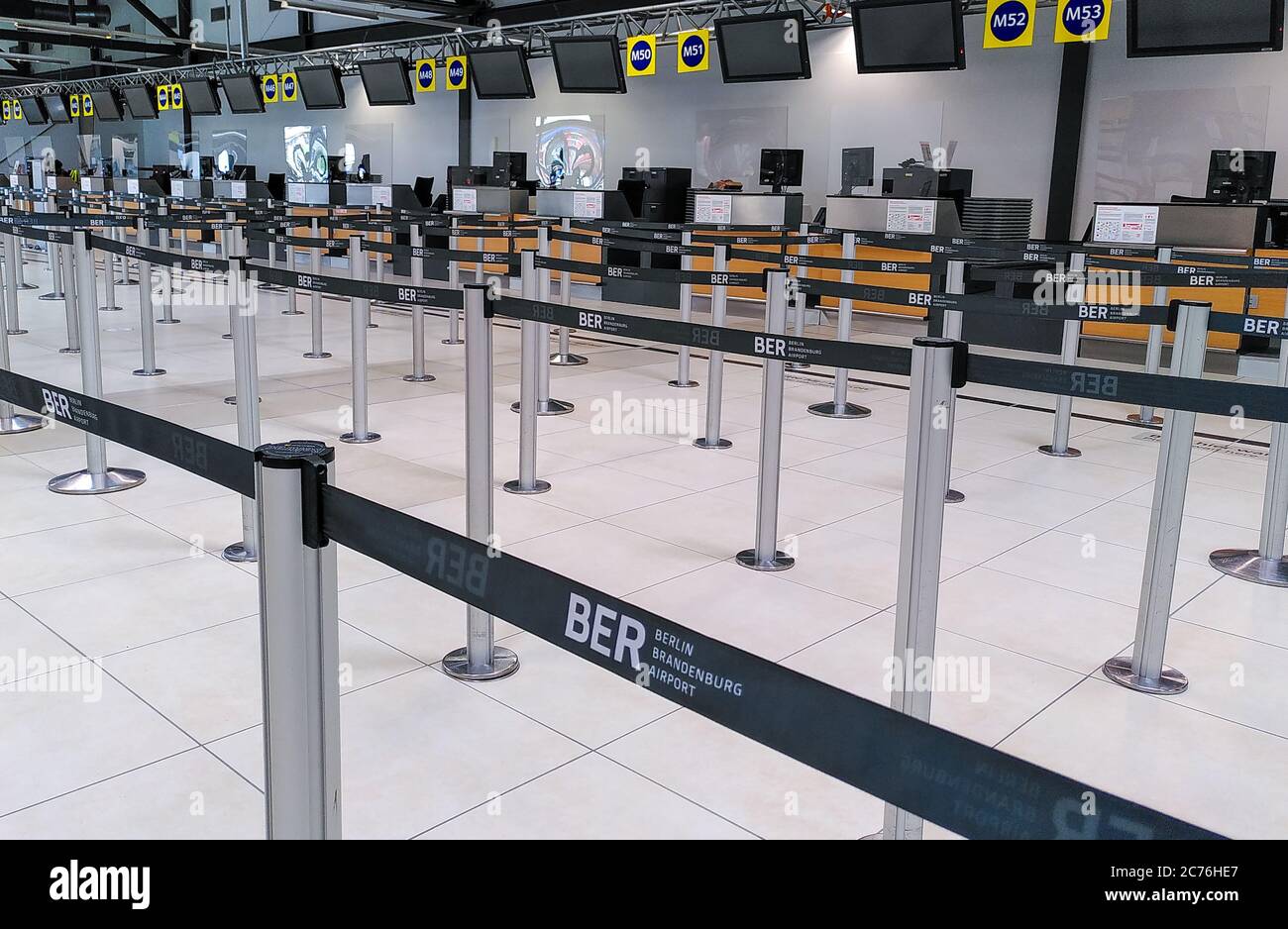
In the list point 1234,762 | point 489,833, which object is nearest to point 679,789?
point 489,833

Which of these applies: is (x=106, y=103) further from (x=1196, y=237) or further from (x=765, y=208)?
(x=1196, y=237)

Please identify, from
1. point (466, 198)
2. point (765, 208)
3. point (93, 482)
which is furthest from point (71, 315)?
point (765, 208)

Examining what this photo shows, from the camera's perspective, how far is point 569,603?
50.1 inches

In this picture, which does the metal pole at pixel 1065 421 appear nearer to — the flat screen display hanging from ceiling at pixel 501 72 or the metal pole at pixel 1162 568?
the metal pole at pixel 1162 568

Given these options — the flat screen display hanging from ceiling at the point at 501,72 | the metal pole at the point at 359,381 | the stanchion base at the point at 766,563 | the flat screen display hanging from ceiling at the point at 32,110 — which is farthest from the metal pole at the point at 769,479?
the flat screen display hanging from ceiling at the point at 32,110

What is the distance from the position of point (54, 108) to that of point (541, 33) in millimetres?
15856

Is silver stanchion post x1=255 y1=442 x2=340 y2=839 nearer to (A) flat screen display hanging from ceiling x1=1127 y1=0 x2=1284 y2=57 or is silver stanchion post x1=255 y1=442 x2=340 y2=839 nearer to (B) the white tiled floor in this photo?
(B) the white tiled floor

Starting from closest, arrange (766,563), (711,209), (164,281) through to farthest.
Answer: (766,563), (711,209), (164,281)

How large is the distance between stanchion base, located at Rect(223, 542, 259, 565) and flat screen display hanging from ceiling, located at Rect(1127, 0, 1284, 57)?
7.99 metres

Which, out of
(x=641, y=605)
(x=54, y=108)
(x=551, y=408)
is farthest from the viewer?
(x=54, y=108)

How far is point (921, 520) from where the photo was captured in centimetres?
216

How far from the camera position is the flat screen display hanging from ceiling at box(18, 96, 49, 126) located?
25797 millimetres

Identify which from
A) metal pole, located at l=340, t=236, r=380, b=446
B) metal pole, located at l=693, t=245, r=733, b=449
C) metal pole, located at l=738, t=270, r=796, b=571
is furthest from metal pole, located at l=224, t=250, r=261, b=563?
metal pole, located at l=693, t=245, r=733, b=449

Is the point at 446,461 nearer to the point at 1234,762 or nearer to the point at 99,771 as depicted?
the point at 99,771
